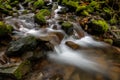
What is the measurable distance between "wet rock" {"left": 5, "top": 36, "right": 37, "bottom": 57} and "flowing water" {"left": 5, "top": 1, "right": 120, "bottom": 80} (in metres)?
0.66

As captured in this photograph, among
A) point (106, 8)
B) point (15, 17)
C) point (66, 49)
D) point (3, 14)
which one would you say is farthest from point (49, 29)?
point (106, 8)

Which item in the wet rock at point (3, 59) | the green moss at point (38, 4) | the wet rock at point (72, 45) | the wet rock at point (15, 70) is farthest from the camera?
the green moss at point (38, 4)

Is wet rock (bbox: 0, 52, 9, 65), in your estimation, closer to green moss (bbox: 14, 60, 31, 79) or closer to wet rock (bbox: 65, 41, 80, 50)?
green moss (bbox: 14, 60, 31, 79)

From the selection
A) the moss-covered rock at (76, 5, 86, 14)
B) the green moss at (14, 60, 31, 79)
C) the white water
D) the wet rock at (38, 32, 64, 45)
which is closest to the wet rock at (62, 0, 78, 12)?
the moss-covered rock at (76, 5, 86, 14)

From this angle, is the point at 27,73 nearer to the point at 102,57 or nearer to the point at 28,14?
the point at 102,57

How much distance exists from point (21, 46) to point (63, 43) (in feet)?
5.99

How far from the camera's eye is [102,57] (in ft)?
22.0

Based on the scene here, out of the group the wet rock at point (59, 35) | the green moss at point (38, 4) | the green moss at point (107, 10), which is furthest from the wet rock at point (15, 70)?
the green moss at point (38, 4)

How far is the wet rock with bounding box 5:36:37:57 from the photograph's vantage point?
593 cm

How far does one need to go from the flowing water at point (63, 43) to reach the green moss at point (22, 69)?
963 millimetres

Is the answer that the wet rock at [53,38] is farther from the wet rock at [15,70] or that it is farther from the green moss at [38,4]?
the green moss at [38,4]

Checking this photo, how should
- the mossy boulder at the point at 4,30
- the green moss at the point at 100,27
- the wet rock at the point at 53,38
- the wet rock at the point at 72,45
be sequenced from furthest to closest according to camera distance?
the green moss at the point at 100,27 → the wet rock at the point at 72,45 → the wet rock at the point at 53,38 → the mossy boulder at the point at 4,30

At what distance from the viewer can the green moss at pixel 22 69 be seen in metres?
5.06

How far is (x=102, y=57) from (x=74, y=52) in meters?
0.91
